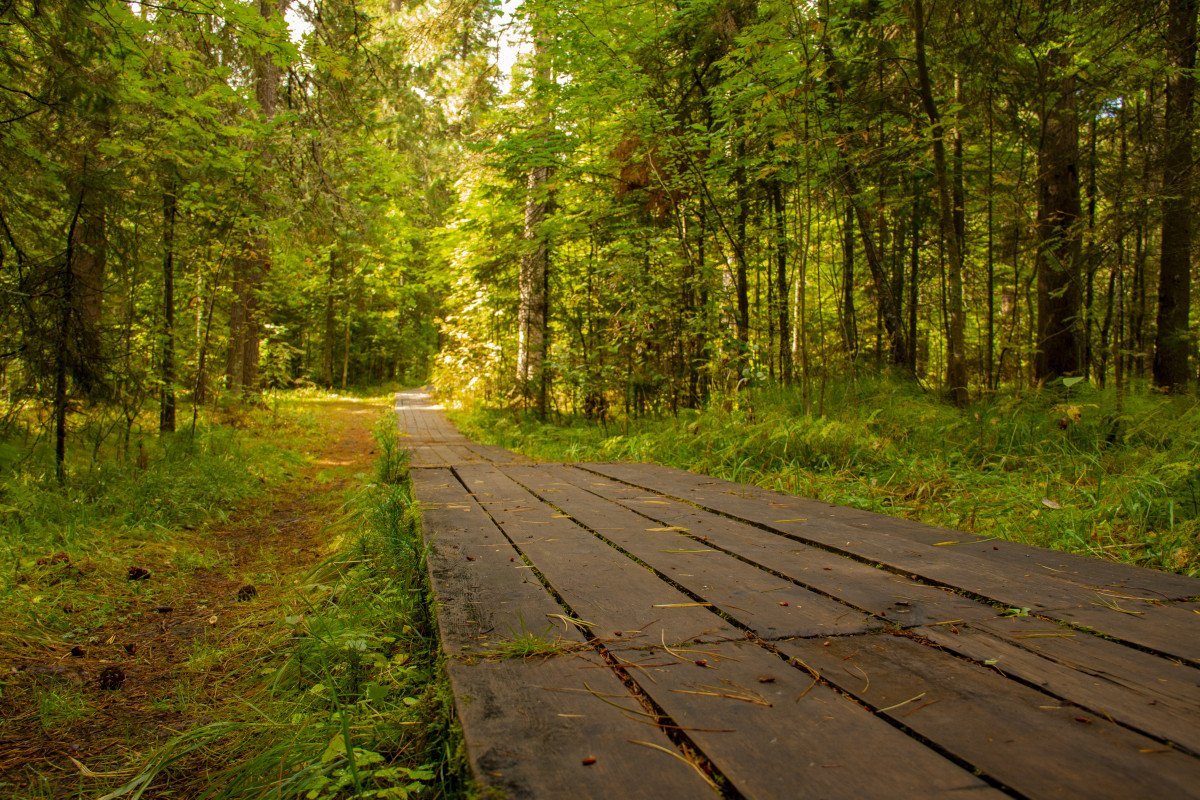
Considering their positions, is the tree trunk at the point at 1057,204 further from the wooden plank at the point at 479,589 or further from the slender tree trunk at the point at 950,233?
the wooden plank at the point at 479,589

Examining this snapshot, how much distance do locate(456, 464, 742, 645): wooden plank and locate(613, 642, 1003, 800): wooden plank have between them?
170 mm

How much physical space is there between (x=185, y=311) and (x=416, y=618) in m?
6.85

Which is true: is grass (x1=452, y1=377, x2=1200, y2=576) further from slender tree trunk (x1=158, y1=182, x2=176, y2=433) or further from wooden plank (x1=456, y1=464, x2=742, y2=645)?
slender tree trunk (x1=158, y1=182, x2=176, y2=433)

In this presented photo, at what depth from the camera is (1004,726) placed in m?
1.21

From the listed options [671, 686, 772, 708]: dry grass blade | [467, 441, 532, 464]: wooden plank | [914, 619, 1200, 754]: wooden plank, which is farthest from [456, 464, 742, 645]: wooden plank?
[467, 441, 532, 464]: wooden plank

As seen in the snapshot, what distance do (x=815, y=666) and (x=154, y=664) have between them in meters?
2.83

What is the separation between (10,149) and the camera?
4070mm

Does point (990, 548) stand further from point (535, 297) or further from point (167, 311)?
point (535, 297)

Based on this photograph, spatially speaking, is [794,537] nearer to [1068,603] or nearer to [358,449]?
[1068,603]

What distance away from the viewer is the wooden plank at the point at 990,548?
209cm

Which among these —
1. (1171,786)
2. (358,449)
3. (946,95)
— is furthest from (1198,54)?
(358,449)

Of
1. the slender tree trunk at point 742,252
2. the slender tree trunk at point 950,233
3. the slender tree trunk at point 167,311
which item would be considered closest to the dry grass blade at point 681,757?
the slender tree trunk at point 742,252

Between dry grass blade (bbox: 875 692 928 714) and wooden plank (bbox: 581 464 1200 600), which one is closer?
dry grass blade (bbox: 875 692 928 714)

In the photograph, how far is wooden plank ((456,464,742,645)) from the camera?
175 centimetres
